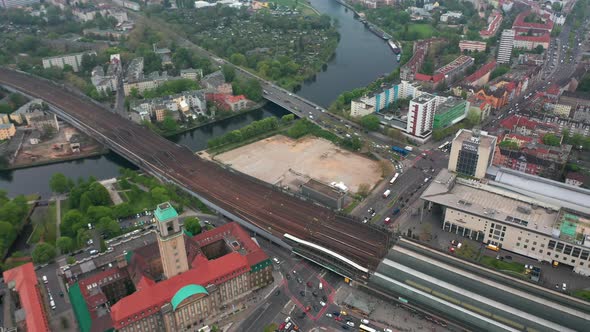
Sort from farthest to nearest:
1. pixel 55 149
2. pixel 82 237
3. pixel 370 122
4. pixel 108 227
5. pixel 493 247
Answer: pixel 370 122
pixel 55 149
pixel 108 227
pixel 82 237
pixel 493 247

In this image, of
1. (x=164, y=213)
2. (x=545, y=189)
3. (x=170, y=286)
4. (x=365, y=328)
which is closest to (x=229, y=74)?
(x=164, y=213)

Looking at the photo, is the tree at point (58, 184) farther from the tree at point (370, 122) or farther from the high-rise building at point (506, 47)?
the high-rise building at point (506, 47)

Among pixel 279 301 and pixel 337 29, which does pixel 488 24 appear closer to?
pixel 337 29

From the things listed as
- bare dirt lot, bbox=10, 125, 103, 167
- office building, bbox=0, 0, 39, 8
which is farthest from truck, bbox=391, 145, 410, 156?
office building, bbox=0, 0, 39, 8

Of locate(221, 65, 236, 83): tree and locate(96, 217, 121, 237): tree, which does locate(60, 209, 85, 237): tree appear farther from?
locate(221, 65, 236, 83): tree

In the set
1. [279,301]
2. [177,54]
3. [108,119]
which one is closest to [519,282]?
[279,301]

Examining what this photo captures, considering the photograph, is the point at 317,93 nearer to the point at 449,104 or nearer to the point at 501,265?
the point at 449,104
